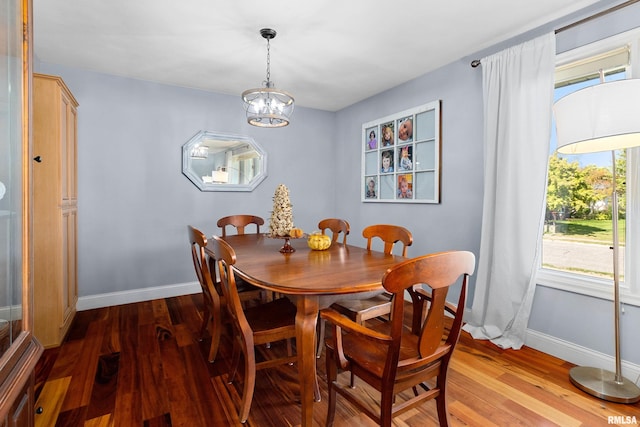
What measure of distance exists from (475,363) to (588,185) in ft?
4.82

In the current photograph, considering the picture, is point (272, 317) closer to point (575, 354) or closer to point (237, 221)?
point (237, 221)

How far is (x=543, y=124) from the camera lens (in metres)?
2.26

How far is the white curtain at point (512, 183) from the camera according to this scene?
2.29 m

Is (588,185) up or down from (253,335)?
up

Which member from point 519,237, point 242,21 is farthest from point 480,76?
point 242,21

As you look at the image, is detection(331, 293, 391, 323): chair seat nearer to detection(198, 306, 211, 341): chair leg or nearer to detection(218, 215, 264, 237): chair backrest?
detection(198, 306, 211, 341): chair leg

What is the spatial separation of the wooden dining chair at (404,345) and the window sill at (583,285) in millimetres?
1395

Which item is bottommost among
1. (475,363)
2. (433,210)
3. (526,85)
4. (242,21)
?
(475,363)

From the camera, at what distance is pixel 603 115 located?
1.65 meters

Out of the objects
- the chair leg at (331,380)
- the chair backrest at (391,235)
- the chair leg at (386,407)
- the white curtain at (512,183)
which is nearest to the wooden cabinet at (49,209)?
the chair leg at (331,380)

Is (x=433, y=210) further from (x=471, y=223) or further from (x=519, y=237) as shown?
(x=519, y=237)

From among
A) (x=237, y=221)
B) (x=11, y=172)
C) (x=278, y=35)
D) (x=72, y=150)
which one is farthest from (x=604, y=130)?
(x=72, y=150)

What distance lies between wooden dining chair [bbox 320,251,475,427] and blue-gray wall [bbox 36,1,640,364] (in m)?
1.52

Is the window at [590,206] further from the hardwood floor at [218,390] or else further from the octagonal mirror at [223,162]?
the octagonal mirror at [223,162]
